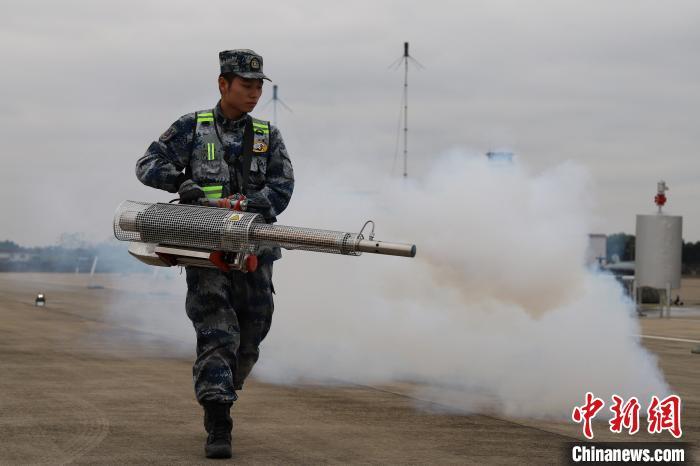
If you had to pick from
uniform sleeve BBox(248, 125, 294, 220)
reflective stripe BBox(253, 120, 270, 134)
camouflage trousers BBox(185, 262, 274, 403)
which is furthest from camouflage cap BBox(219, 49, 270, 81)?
camouflage trousers BBox(185, 262, 274, 403)

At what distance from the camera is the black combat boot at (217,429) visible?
6684mm

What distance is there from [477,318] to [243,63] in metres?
5.43

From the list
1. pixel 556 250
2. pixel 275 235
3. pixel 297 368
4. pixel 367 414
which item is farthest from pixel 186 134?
pixel 297 368

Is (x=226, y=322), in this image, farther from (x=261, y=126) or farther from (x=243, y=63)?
(x=243, y=63)

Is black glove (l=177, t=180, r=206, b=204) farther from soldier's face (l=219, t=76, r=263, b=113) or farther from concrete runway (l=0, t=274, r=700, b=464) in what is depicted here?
concrete runway (l=0, t=274, r=700, b=464)

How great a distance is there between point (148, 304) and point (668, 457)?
22377 mm

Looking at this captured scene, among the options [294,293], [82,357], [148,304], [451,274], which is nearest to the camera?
[451,274]

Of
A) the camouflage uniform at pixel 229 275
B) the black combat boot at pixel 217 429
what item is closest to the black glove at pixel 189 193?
the camouflage uniform at pixel 229 275

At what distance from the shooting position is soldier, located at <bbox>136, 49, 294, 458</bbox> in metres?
7.04

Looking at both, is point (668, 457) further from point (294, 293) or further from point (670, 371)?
point (294, 293)

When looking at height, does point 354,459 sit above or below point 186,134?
below

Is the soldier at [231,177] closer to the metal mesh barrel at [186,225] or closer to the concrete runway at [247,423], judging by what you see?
the metal mesh barrel at [186,225]

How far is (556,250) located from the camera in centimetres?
1070

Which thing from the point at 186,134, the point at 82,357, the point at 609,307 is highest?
the point at 186,134
